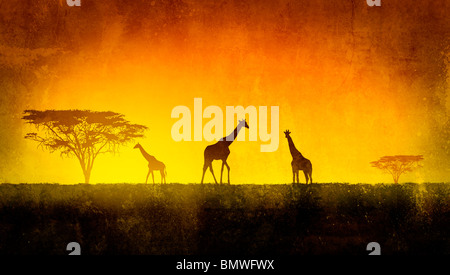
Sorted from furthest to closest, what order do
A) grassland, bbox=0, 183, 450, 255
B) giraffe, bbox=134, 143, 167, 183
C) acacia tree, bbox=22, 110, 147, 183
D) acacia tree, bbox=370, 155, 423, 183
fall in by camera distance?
acacia tree, bbox=370, 155, 423, 183, acacia tree, bbox=22, 110, 147, 183, giraffe, bbox=134, 143, 167, 183, grassland, bbox=0, 183, 450, 255

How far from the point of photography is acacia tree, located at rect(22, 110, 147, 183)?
23.6m

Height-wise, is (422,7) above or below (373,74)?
above

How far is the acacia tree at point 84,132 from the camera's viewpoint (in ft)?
77.6

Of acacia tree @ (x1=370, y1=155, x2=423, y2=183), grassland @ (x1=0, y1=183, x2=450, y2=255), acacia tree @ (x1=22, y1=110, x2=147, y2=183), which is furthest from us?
acacia tree @ (x1=370, y1=155, x2=423, y2=183)

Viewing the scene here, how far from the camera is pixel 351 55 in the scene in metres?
21.8

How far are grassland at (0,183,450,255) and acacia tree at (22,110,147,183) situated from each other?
8.95 m

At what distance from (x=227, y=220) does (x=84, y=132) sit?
12.9 metres

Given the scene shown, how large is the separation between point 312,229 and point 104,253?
5.24 meters

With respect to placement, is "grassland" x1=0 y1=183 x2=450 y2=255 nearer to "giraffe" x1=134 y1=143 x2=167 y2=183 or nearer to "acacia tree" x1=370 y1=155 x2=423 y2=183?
"giraffe" x1=134 y1=143 x2=167 y2=183

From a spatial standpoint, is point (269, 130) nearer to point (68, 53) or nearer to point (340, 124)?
point (340, 124)
